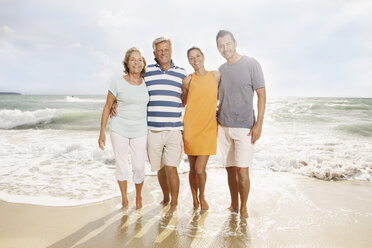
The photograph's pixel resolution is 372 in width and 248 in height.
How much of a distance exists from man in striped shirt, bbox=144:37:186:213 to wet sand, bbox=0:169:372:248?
482mm

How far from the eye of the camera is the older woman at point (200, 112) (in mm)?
3316

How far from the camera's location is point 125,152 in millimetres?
3473

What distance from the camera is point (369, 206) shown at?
12.3 ft

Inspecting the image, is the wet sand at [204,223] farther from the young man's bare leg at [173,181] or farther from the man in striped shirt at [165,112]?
the man in striped shirt at [165,112]

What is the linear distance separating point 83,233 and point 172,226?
962mm

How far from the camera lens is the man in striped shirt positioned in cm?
333

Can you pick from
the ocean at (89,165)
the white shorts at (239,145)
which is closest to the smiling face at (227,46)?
the white shorts at (239,145)

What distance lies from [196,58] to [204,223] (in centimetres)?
197

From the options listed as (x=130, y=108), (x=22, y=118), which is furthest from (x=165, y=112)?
(x=22, y=118)

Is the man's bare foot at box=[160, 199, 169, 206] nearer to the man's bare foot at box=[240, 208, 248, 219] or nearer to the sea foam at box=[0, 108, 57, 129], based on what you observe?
the man's bare foot at box=[240, 208, 248, 219]

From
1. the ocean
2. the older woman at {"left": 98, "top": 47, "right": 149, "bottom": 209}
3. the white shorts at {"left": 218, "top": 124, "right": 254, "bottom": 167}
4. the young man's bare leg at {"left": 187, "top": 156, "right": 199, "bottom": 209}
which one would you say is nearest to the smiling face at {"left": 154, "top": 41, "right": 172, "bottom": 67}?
the older woman at {"left": 98, "top": 47, "right": 149, "bottom": 209}

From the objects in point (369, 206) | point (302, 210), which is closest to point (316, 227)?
point (302, 210)

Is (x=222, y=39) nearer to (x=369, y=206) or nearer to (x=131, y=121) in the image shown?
(x=131, y=121)

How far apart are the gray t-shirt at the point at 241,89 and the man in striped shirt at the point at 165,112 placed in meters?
0.59
